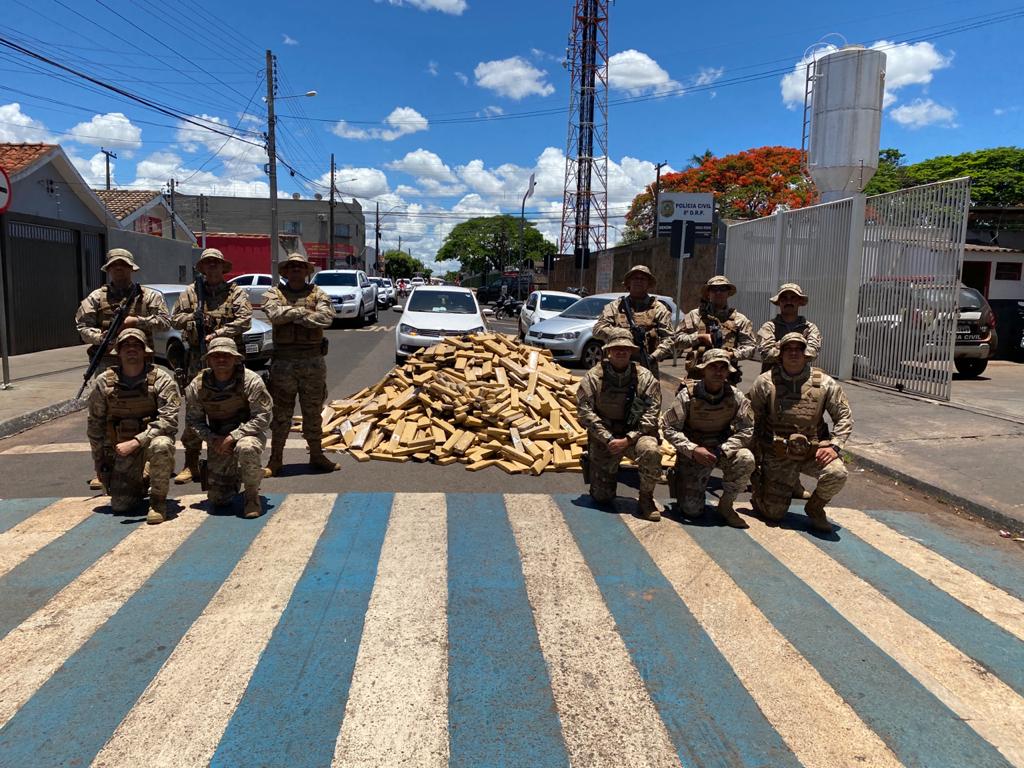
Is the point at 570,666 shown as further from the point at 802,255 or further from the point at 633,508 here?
the point at 802,255

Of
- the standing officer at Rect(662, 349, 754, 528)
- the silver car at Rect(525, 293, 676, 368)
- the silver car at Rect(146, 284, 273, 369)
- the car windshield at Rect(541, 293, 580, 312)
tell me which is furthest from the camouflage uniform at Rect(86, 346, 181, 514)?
the car windshield at Rect(541, 293, 580, 312)

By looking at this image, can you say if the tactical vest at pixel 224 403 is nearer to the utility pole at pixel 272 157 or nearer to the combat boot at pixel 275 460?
the combat boot at pixel 275 460

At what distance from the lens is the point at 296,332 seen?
21.7 ft

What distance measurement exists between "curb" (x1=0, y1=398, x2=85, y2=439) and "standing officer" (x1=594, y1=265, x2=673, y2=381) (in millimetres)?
6980

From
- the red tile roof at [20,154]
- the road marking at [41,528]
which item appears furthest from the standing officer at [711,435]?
the red tile roof at [20,154]

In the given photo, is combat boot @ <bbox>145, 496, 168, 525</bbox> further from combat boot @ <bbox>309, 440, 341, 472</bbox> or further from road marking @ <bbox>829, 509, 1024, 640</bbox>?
road marking @ <bbox>829, 509, 1024, 640</bbox>

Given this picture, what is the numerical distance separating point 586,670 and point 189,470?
4.50 metres

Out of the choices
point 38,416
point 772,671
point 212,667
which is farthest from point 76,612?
point 38,416

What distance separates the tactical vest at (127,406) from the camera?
535 cm

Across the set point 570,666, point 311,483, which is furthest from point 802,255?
point 570,666

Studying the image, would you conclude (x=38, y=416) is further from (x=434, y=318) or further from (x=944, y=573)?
(x=944, y=573)

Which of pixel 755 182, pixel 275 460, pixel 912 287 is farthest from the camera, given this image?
pixel 755 182

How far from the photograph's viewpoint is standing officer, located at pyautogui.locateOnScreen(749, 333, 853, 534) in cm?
547

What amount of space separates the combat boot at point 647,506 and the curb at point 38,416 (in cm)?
743
